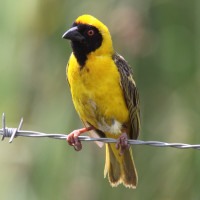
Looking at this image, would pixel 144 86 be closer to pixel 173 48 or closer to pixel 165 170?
pixel 173 48

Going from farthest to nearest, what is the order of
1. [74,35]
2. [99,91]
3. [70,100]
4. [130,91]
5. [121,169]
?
[70,100] → [121,169] → [130,91] → [74,35] → [99,91]

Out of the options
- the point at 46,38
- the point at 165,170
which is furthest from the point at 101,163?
the point at 46,38

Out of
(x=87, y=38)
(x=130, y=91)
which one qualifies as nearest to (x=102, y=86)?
(x=130, y=91)

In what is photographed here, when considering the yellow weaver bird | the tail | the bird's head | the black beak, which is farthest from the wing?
the black beak

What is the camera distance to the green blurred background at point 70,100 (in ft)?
17.1

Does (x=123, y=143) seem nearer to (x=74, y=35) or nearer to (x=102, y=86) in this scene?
(x=102, y=86)

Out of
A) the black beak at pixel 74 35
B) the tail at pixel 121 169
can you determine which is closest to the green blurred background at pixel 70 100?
the tail at pixel 121 169

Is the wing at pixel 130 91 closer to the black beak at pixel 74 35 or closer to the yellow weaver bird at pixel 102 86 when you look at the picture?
the yellow weaver bird at pixel 102 86

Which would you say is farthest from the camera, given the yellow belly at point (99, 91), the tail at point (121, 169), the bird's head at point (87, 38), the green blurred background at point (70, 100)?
the green blurred background at point (70, 100)

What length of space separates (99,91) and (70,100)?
2.83ft

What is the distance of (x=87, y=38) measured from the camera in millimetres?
4836

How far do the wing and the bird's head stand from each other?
0.14m

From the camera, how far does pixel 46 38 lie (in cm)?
561

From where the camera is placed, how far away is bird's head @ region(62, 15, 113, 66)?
15.6ft
